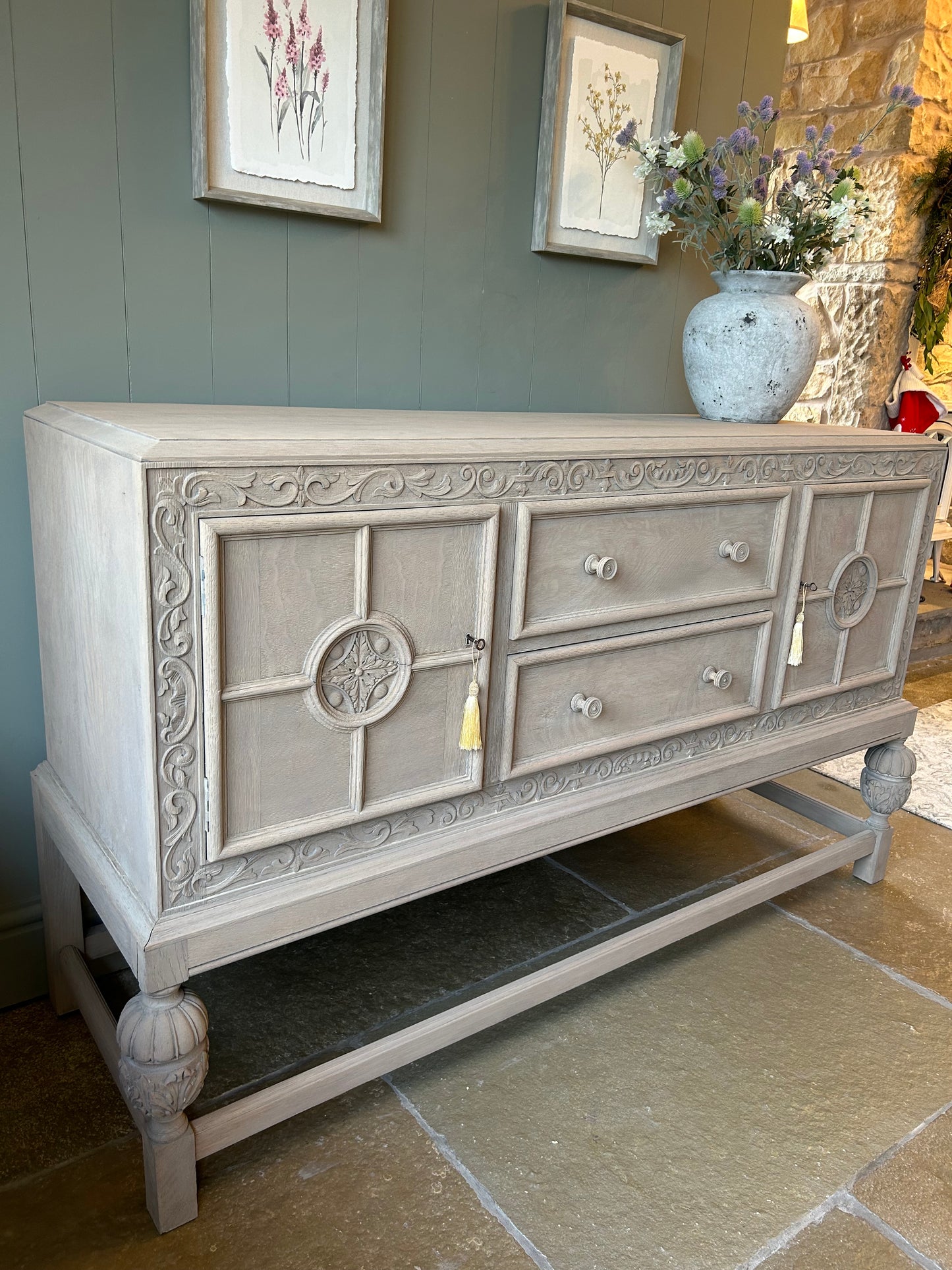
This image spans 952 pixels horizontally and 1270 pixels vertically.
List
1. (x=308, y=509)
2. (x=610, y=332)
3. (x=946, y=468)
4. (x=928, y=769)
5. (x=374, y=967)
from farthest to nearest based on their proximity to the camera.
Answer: (x=946, y=468), (x=928, y=769), (x=610, y=332), (x=374, y=967), (x=308, y=509)

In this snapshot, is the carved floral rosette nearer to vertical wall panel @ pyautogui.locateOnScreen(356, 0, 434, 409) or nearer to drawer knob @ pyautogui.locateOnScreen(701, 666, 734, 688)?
drawer knob @ pyautogui.locateOnScreen(701, 666, 734, 688)

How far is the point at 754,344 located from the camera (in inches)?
73.2

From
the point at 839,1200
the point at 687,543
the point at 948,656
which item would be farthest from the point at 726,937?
the point at 948,656

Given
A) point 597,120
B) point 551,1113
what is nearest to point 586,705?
point 551,1113

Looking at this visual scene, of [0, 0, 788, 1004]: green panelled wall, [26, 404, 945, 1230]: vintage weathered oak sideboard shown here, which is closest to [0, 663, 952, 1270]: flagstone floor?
[26, 404, 945, 1230]: vintage weathered oak sideboard

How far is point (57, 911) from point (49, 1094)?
0.94 ft

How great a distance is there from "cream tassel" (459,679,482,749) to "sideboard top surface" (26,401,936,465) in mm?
333

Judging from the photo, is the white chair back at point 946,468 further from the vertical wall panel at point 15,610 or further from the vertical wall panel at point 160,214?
the vertical wall panel at point 15,610

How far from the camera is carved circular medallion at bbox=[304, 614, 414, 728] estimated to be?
3.93 feet

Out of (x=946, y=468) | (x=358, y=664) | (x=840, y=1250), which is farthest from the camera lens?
(x=946, y=468)

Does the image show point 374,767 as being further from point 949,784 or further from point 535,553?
point 949,784

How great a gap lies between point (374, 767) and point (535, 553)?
39 cm

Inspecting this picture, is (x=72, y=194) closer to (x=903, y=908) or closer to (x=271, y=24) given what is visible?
(x=271, y=24)

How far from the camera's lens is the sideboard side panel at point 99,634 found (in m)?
1.07
